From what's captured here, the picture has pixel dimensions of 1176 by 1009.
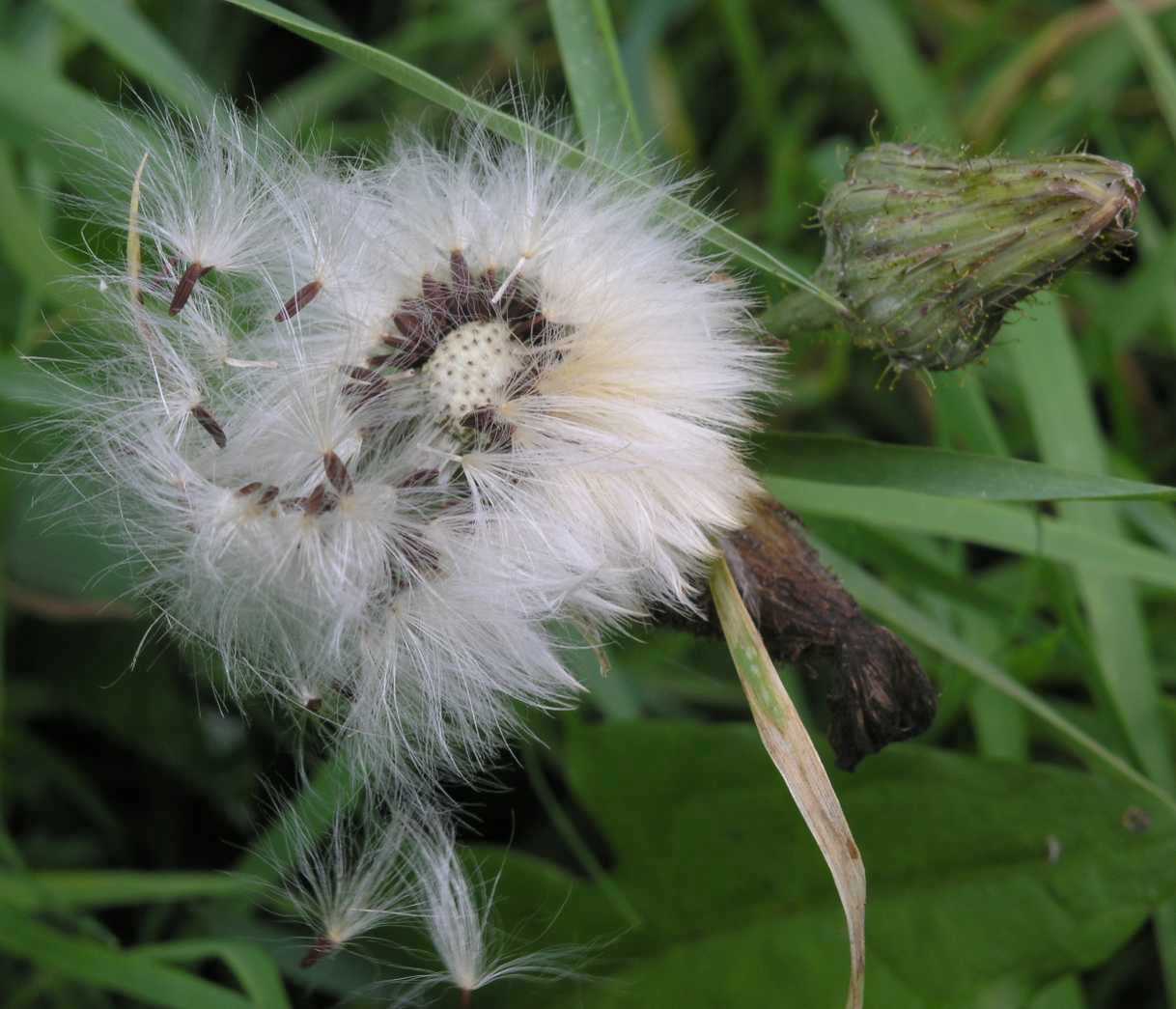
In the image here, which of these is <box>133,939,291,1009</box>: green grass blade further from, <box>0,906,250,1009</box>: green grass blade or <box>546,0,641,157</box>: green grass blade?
<box>546,0,641,157</box>: green grass blade

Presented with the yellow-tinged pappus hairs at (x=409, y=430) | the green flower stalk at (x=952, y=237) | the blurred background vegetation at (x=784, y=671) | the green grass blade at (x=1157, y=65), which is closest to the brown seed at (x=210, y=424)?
the yellow-tinged pappus hairs at (x=409, y=430)

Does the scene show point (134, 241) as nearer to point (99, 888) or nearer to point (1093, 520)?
point (99, 888)

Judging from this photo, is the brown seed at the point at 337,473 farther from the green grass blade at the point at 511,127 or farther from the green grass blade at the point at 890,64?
the green grass blade at the point at 890,64

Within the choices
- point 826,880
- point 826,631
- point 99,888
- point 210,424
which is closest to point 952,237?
point 826,631

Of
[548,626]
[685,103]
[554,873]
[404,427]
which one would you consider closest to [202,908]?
[554,873]

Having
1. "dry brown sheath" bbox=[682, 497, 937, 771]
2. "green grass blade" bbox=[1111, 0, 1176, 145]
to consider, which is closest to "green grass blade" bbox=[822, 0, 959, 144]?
"green grass blade" bbox=[1111, 0, 1176, 145]
